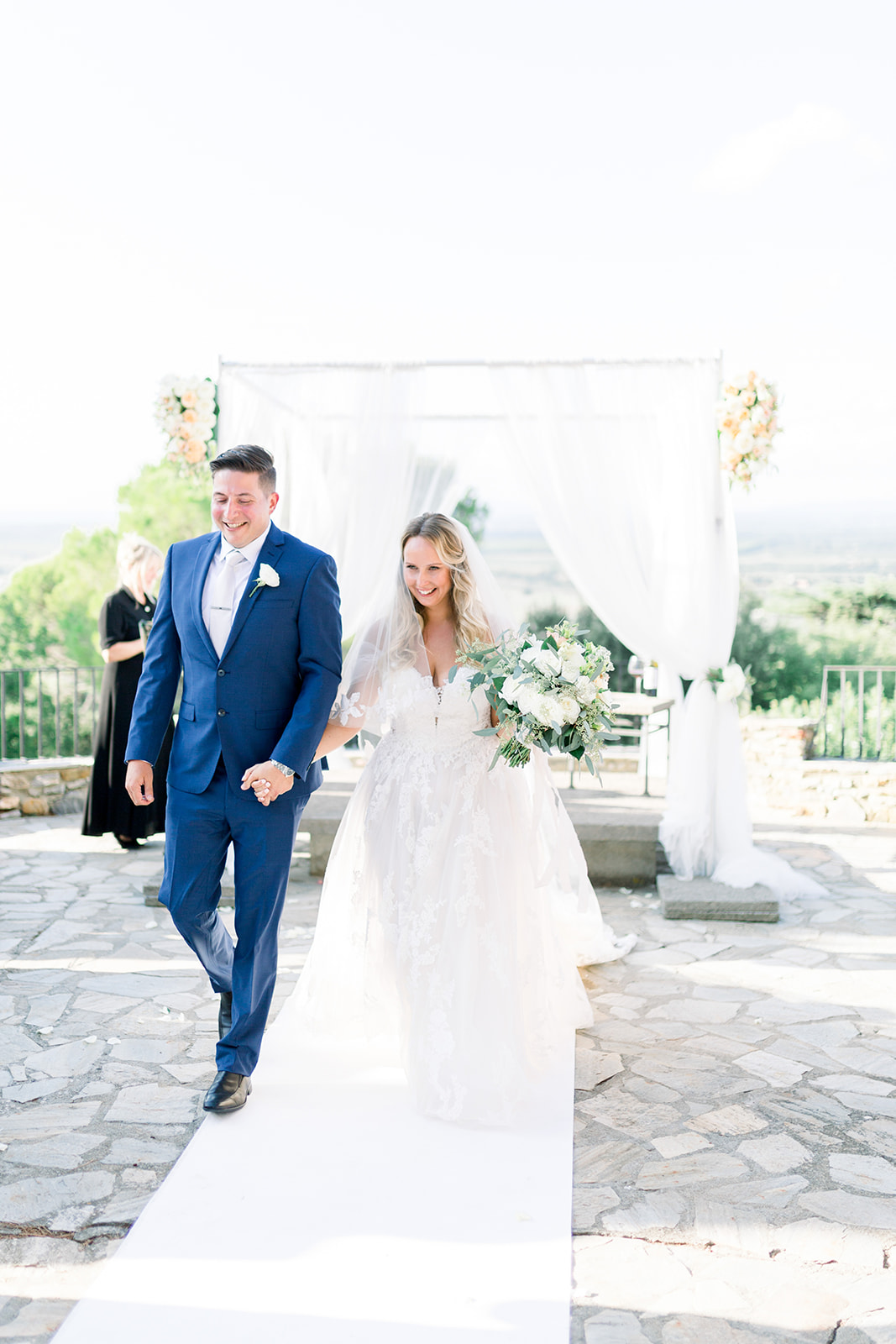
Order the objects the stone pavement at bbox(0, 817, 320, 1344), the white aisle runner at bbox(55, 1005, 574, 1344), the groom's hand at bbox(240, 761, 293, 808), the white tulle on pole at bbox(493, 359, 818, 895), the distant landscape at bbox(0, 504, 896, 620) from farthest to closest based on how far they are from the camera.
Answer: the distant landscape at bbox(0, 504, 896, 620), the white tulle on pole at bbox(493, 359, 818, 895), the groom's hand at bbox(240, 761, 293, 808), the stone pavement at bbox(0, 817, 320, 1344), the white aisle runner at bbox(55, 1005, 574, 1344)

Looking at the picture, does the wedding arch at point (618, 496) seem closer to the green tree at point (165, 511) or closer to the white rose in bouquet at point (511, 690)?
the white rose in bouquet at point (511, 690)

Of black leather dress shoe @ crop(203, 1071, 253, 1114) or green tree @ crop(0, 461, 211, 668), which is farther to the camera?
green tree @ crop(0, 461, 211, 668)

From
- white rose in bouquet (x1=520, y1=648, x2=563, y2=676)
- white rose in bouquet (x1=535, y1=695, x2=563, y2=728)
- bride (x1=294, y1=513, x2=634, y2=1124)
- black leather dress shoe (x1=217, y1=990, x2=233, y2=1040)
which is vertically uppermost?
white rose in bouquet (x1=520, y1=648, x2=563, y2=676)

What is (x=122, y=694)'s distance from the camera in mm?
5867

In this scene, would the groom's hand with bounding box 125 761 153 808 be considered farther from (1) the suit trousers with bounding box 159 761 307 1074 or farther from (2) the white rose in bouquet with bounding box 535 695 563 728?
(2) the white rose in bouquet with bounding box 535 695 563 728

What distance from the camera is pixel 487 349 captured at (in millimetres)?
25375

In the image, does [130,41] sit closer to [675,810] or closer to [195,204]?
[195,204]

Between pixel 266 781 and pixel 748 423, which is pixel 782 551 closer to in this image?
pixel 748 423

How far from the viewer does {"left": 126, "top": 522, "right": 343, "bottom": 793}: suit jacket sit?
109 inches

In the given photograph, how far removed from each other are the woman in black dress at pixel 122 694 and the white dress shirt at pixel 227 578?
303cm

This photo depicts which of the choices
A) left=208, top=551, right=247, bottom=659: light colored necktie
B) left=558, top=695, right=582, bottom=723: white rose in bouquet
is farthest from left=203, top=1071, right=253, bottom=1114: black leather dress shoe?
left=558, top=695, right=582, bottom=723: white rose in bouquet

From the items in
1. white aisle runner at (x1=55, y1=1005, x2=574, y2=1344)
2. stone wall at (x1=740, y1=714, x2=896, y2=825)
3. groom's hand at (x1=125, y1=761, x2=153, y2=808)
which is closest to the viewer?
white aisle runner at (x1=55, y1=1005, x2=574, y2=1344)

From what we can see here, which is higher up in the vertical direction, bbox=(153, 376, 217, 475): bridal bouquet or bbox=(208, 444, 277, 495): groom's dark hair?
bbox=(153, 376, 217, 475): bridal bouquet

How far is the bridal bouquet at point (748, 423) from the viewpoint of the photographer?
4992 millimetres
